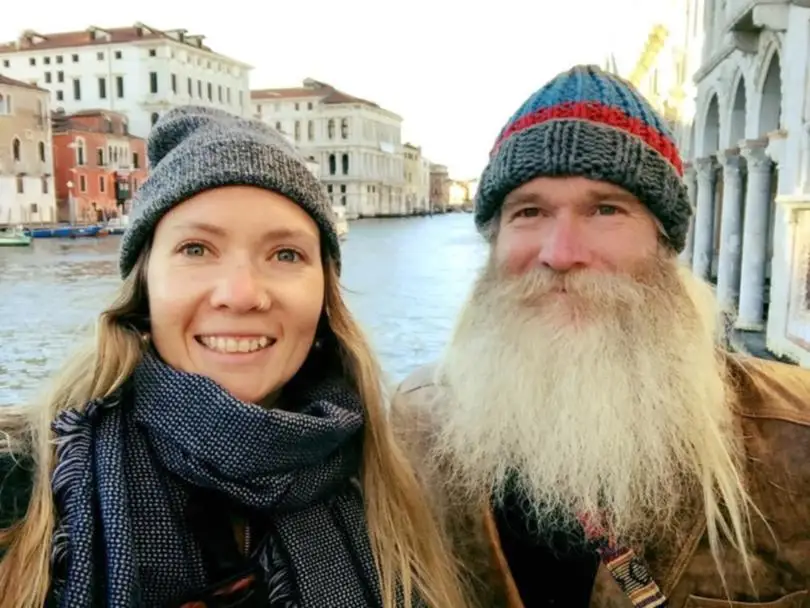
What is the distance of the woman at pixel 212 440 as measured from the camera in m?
1.03

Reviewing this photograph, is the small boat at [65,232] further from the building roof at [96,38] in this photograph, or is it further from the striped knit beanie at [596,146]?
the striped knit beanie at [596,146]

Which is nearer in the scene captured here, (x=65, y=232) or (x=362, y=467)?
(x=362, y=467)

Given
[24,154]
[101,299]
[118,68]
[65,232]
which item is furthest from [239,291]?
[118,68]

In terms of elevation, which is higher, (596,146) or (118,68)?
(118,68)

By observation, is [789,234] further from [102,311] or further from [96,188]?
[96,188]

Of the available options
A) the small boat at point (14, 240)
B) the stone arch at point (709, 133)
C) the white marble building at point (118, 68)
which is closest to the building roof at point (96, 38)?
the white marble building at point (118, 68)

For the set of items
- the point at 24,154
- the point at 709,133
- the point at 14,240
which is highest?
the point at 24,154

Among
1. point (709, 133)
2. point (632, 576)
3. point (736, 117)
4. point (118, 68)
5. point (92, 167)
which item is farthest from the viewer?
point (118, 68)

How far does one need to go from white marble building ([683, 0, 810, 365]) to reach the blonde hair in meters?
5.77

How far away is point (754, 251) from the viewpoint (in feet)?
27.1

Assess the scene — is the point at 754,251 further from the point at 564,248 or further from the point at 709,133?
the point at 564,248

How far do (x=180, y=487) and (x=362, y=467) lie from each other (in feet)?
1.01

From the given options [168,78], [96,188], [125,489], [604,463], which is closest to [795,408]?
[604,463]

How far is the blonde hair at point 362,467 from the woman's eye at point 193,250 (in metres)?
0.09
